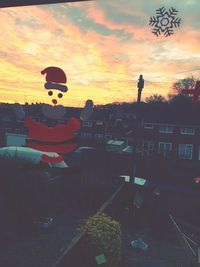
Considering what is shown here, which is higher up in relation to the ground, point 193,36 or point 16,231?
point 193,36

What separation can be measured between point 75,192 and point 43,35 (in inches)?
322

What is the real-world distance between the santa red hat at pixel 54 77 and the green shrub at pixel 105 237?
3413 millimetres

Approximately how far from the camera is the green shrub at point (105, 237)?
573 cm

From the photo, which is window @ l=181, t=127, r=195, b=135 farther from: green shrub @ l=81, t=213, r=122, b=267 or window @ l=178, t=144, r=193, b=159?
green shrub @ l=81, t=213, r=122, b=267

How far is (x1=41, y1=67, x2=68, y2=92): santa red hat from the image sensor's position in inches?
155

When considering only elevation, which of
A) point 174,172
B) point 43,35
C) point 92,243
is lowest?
point 174,172

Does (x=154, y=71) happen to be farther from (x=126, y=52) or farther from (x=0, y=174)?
(x=0, y=174)

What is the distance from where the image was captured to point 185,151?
106ft

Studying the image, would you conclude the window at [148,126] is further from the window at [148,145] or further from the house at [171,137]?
the window at [148,145]

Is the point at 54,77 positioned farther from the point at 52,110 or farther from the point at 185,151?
the point at 185,151

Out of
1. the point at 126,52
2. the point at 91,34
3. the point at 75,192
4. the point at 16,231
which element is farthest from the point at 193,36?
the point at 75,192

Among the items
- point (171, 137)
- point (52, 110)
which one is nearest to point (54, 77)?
point (52, 110)

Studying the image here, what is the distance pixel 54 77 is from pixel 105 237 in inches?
144

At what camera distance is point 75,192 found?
37.6 ft
